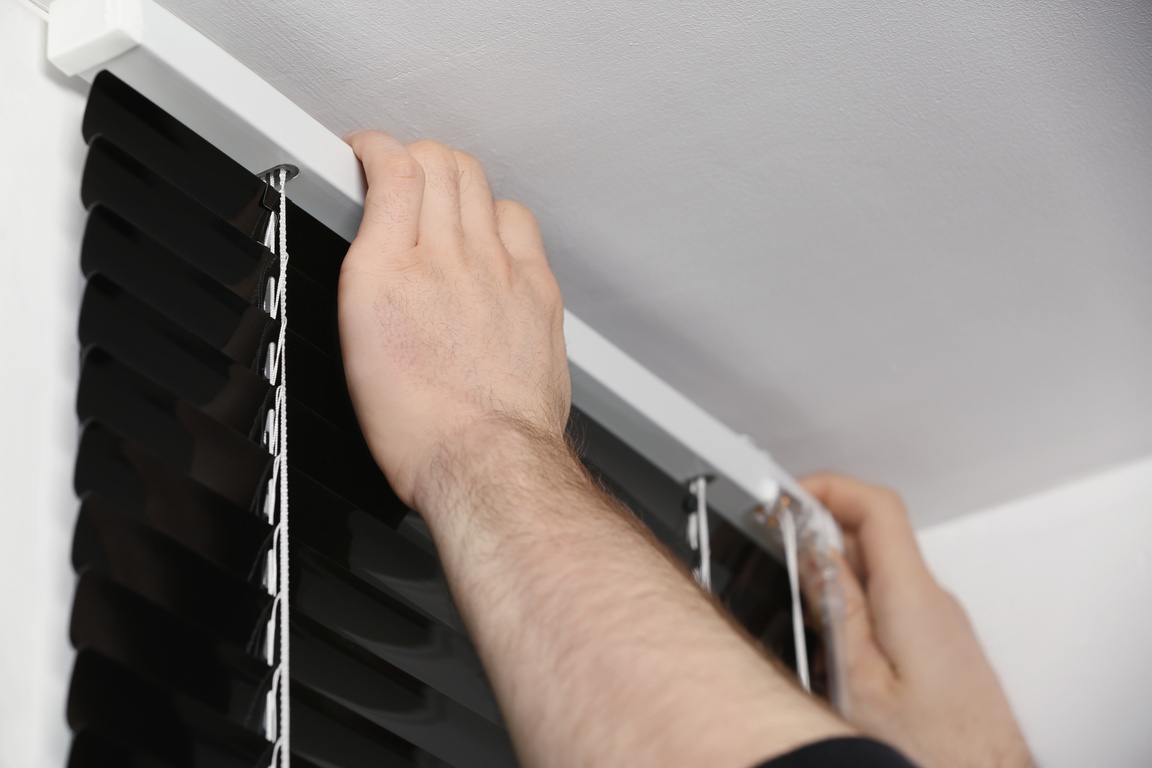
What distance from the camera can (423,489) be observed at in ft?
2.60

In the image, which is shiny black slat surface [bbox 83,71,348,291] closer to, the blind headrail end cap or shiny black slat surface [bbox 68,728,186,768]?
the blind headrail end cap

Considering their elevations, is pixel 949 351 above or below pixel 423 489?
above

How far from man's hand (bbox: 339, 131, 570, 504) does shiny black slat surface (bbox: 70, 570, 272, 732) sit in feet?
0.64

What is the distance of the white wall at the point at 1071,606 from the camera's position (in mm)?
1342

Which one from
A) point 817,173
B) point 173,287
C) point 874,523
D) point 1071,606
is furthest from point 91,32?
point 1071,606

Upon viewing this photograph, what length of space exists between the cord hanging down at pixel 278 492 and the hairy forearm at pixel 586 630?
0.37 feet

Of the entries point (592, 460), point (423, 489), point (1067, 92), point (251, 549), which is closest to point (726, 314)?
point (592, 460)

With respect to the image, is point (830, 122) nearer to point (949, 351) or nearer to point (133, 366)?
point (949, 351)

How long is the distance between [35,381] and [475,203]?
430 millimetres

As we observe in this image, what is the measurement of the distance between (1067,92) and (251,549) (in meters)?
0.85

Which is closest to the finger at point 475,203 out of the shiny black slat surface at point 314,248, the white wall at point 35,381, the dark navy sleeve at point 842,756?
the shiny black slat surface at point 314,248

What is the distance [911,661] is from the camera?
1319mm

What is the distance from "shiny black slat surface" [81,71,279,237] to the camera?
2.47 ft

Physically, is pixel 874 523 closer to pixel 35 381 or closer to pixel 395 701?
pixel 395 701
